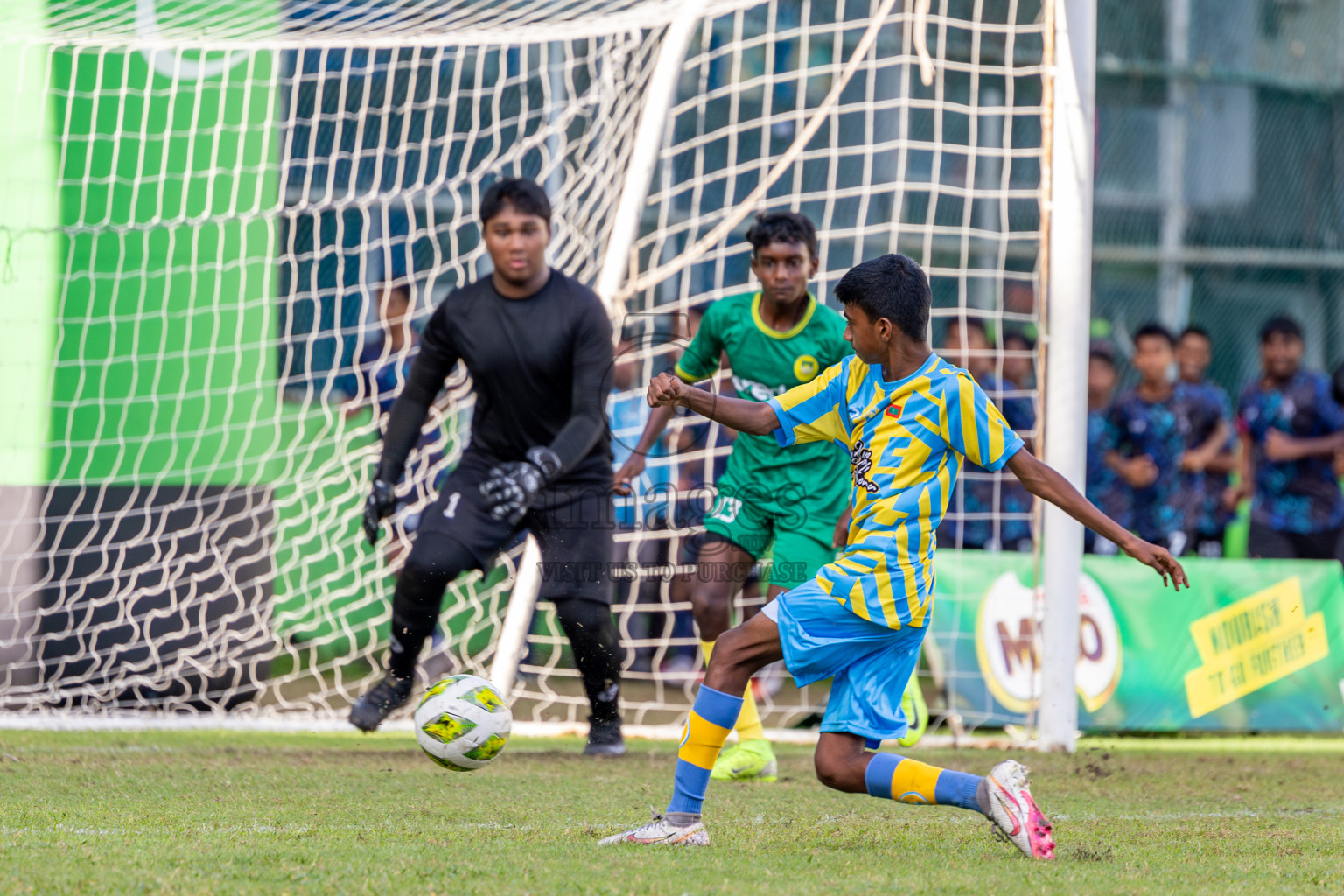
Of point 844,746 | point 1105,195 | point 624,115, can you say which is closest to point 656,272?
point 624,115

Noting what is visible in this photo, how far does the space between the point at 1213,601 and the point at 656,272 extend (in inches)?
131

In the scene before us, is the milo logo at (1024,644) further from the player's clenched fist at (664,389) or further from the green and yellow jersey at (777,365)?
the player's clenched fist at (664,389)

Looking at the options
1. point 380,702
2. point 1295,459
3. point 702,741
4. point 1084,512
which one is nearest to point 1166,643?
point 1295,459

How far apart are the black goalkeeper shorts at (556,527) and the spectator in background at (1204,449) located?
4.82 meters

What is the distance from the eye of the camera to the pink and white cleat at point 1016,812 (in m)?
3.56

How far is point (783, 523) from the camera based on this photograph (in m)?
5.50

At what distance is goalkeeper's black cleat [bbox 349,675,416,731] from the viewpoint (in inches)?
218

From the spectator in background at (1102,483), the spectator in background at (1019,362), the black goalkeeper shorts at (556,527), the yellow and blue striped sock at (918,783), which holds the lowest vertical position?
the yellow and blue striped sock at (918,783)

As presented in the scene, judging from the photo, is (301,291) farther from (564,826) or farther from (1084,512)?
(1084,512)

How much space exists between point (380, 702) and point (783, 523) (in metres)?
1.62

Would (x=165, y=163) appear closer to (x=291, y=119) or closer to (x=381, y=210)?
(x=291, y=119)

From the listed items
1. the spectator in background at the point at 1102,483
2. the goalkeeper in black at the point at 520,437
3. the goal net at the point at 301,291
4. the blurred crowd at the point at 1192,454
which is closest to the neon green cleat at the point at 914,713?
the goalkeeper in black at the point at 520,437

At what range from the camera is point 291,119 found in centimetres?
813

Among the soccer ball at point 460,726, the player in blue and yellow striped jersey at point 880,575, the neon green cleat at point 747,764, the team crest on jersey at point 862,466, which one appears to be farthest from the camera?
the neon green cleat at point 747,764
